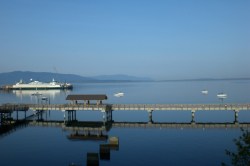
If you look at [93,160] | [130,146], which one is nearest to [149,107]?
[130,146]

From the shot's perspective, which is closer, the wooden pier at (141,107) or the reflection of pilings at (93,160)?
the reflection of pilings at (93,160)

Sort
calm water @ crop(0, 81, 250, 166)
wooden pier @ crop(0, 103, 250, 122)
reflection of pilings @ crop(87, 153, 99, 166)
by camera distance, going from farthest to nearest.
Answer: wooden pier @ crop(0, 103, 250, 122)
calm water @ crop(0, 81, 250, 166)
reflection of pilings @ crop(87, 153, 99, 166)

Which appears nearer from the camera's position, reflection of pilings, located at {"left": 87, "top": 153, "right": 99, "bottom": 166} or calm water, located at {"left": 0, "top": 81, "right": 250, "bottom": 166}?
reflection of pilings, located at {"left": 87, "top": 153, "right": 99, "bottom": 166}

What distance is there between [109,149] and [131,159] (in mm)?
3886

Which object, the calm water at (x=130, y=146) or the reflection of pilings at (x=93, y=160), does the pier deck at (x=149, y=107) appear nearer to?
the calm water at (x=130, y=146)

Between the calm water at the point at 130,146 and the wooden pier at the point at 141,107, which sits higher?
the wooden pier at the point at 141,107

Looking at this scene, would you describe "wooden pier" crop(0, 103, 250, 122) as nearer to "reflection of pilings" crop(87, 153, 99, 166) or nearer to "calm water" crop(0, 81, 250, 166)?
"calm water" crop(0, 81, 250, 166)

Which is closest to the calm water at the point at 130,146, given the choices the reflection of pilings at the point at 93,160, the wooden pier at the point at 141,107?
the reflection of pilings at the point at 93,160

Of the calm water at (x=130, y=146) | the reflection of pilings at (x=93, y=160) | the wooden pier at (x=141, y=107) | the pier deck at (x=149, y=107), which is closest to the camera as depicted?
the reflection of pilings at (x=93, y=160)

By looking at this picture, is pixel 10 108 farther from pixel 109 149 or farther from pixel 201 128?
pixel 201 128

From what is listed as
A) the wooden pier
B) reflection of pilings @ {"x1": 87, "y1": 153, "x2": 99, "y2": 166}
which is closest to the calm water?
reflection of pilings @ {"x1": 87, "y1": 153, "x2": 99, "y2": 166}

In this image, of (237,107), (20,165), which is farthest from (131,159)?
(237,107)

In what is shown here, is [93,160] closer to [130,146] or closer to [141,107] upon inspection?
[130,146]

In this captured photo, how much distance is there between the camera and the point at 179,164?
44062 millimetres
